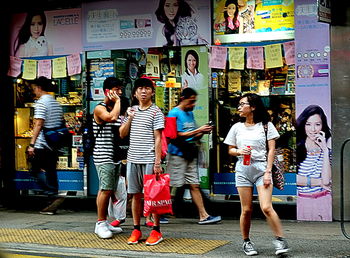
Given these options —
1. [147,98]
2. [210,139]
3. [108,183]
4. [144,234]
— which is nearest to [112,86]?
[147,98]

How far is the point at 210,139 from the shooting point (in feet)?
35.7

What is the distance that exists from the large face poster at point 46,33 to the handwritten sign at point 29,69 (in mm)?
130

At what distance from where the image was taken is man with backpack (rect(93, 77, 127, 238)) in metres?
8.60

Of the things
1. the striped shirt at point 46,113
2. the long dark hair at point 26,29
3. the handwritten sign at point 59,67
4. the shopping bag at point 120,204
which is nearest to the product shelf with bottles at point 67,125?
the handwritten sign at point 59,67

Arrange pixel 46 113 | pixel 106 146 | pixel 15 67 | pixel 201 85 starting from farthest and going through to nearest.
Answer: pixel 15 67
pixel 201 85
pixel 46 113
pixel 106 146

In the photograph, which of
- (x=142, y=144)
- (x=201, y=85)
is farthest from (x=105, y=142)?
(x=201, y=85)

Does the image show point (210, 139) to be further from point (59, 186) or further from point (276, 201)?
point (59, 186)

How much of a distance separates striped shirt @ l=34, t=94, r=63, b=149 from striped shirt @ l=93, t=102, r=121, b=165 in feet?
7.21

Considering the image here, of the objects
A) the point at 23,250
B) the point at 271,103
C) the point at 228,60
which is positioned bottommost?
the point at 23,250

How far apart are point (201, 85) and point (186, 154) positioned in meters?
1.60

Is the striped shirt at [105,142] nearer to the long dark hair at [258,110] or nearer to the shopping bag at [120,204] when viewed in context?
the shopping bag at [120,204]

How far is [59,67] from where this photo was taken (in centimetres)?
1198

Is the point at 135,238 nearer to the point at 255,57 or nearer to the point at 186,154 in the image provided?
the point at 186,154

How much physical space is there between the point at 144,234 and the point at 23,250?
1.67 meters
